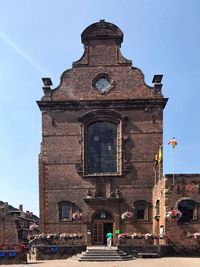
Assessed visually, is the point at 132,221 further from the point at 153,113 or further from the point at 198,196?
the point at 153,113

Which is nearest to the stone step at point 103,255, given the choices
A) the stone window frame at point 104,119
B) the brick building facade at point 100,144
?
the brick building facade at point 100,144

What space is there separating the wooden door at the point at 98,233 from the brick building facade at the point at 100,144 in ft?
0.27

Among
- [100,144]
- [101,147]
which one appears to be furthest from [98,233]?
[100,144]

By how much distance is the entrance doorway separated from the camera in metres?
30.8

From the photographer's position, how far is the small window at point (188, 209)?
88.1 ft

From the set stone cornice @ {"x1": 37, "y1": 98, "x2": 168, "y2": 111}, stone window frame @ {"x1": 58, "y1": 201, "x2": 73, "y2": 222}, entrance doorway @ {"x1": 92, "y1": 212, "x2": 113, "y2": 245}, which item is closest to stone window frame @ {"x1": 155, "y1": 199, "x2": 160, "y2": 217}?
entrance doorway @ {"x1": 92, "y1": 212, "x2": 113, "y2": 245}

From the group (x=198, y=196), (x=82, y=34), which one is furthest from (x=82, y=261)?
(x=82, y=34)

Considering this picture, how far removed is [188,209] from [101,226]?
25.8ft

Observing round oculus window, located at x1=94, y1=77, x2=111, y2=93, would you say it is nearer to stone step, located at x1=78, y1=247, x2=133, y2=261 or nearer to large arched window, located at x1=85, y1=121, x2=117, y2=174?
large arched window, located at x1=85, y1=121, x2=117, y2=174

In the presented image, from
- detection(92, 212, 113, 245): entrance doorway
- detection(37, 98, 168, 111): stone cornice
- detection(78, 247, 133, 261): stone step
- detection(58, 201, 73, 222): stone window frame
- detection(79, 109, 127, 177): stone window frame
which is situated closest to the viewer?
detection(78, 247, 133, 261): stone step

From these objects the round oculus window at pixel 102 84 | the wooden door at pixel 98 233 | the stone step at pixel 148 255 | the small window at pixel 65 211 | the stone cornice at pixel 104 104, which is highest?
the round oculus window at pixel 102 84

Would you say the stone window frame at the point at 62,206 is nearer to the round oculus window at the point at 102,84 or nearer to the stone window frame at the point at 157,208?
the stone window frame at the point at 157,208

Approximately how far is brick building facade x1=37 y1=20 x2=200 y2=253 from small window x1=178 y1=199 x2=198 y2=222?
3256 millimetres

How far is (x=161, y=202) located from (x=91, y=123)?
9390mm
